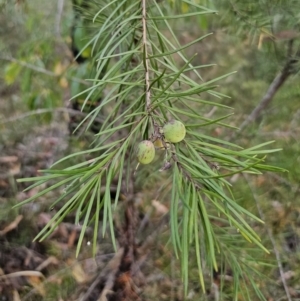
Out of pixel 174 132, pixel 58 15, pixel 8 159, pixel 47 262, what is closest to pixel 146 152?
pixel 174 132

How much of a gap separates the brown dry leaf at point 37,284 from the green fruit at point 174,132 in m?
0.82

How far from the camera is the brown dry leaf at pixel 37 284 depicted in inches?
43.3

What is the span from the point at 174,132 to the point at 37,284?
2.91ft

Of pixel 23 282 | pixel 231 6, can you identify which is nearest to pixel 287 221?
pixel 231 6

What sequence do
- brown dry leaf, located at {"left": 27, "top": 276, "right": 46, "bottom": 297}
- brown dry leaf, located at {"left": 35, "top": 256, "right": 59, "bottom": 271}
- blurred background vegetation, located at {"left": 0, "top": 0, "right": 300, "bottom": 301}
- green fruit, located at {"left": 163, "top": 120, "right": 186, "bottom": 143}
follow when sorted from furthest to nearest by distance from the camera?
brown dry leaf, located at {"left": 35, "top": 256, "right": 59, "bottom": 271} → brown dry leaf, located at {"left": 27, "top": 276, "right": 46, "bottom": 297} → blurred background vegetation, located at {"left": 0, "top": 0, "right": 300, "bottom": 301} → green fruit, located at {"left": 163, "top": 120, "right": 186, "bottom": 143}

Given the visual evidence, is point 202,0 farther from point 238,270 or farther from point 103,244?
point 103,244

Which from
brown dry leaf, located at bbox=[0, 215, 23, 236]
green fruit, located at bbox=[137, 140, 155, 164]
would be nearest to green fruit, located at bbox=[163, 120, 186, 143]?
green fruit, located at bbox=[137, 140, 155, 164]

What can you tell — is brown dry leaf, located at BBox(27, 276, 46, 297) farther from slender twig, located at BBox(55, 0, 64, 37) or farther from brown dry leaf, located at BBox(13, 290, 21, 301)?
slender twig, located at BBox(55, 0, 64, 37)

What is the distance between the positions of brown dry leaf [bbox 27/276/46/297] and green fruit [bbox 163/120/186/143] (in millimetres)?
824

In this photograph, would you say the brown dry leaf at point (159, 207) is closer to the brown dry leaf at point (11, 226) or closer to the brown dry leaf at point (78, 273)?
the brown dry leaf at point (78, 273)

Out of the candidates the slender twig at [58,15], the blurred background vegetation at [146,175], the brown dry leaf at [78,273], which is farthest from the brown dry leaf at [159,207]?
the slender twig at [58,15]

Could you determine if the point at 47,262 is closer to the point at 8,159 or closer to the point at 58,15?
the point at 8,159

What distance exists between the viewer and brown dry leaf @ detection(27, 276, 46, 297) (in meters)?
1.10

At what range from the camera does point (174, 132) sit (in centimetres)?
40
